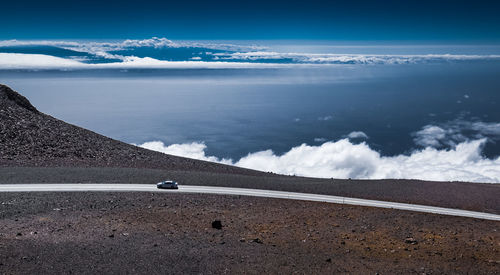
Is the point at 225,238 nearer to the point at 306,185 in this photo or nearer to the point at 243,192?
the point at 243,192

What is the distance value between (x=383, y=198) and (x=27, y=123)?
4207 cm

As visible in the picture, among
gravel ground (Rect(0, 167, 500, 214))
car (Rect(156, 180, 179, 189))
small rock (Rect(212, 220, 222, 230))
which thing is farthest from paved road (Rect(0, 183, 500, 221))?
small rock (Rect(212, 220, 222, 230))

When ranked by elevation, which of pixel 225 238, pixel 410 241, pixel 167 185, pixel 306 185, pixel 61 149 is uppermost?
pixel 225 238

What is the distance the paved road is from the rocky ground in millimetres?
2354

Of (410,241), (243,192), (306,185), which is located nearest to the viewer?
(410,241)

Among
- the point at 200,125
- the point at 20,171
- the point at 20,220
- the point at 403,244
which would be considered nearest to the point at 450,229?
the point at 403,244

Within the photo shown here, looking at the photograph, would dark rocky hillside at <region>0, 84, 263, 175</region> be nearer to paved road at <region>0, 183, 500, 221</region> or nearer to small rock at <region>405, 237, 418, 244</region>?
paved road at <region>0, 183, 500, 221</region>

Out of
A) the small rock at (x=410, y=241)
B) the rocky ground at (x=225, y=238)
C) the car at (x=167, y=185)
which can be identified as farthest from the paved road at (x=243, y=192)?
the small rock at (x=410, y=241)

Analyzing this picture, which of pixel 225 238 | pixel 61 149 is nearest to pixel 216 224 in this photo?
pixel 225 238

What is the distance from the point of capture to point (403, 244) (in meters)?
22.3

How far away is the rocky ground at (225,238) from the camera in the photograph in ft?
61.1

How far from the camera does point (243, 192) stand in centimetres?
3472

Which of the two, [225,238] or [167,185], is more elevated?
[225,238]

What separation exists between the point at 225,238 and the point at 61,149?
106 feet
